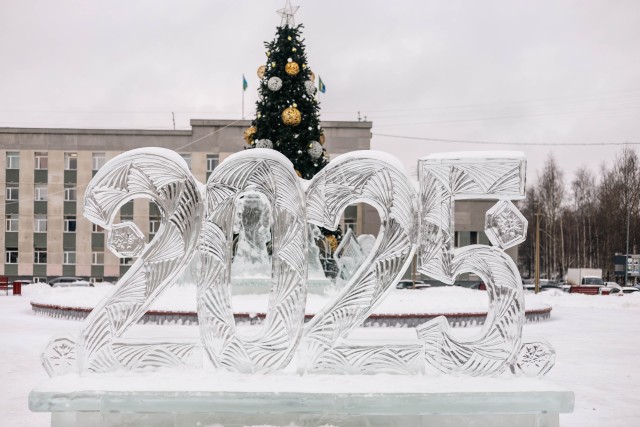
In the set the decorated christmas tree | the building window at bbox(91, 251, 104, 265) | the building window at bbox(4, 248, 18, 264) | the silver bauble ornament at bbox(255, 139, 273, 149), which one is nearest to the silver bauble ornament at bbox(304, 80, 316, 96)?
the decorated christmas tree

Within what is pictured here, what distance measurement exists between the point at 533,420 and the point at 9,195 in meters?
42.2

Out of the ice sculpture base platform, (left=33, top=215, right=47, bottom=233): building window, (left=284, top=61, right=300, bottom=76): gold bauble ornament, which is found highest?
(left=284, top=61, right=300, bottom=76): gold bauble ornament

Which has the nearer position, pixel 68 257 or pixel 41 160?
pixel 68 257

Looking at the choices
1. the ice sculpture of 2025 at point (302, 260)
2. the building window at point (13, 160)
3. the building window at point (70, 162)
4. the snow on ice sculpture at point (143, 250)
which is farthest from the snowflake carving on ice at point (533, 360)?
the building window at point (13, 160)

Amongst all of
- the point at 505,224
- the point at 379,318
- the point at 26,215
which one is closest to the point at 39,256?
the point at 26,215

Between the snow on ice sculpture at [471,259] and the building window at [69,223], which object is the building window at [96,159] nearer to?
the building window at [69,223]

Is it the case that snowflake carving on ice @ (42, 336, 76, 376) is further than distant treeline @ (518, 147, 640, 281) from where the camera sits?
No

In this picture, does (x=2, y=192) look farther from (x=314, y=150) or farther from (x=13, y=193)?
(x=314, y=150)

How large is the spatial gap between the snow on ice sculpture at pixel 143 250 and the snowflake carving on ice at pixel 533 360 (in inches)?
108

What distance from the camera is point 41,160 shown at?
40656 mm

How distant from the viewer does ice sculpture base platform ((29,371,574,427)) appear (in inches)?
185

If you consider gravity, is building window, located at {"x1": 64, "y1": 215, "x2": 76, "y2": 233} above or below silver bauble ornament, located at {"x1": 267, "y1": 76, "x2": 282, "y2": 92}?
below

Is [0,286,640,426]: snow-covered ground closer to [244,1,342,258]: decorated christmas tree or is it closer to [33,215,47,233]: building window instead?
[244,1,342,258]: decorated christmas tree

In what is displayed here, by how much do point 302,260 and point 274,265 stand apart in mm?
243
